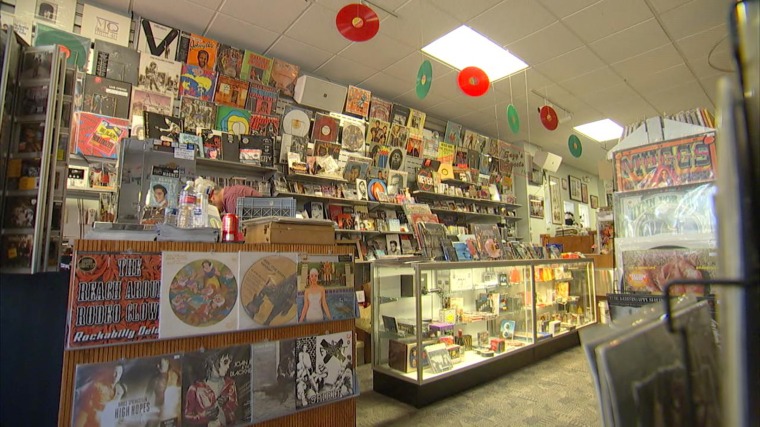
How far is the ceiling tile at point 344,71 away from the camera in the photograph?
4.80 metres

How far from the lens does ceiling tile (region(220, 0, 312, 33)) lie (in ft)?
11.9

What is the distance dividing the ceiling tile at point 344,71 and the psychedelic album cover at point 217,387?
3831 mm

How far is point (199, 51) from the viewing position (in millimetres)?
4059

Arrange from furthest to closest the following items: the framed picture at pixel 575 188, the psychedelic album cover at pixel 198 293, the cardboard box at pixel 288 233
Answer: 1. the framed picture at pixel 575 188
2. the cardboard box at pixel 288 233
3. the psychedelic album cover at pixel 198 293

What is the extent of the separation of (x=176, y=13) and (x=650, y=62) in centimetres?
561

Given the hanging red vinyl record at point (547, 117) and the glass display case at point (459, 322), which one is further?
the hanging red vinyl record at point (547, 117)

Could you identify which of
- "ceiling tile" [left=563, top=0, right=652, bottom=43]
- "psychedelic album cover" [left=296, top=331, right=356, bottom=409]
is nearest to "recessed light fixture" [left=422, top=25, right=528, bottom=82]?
"ceiling tile" [left=563, top=0, right=652, bottom=43]

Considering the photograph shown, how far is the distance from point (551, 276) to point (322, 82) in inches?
151

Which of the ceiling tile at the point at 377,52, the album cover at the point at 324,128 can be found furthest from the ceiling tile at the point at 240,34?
the album cover at the point at 324,128

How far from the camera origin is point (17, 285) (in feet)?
5.41

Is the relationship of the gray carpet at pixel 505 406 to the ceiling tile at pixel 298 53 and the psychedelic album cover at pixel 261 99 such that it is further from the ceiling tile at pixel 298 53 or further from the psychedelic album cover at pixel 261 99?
the ceiling tile at pixel 298 53

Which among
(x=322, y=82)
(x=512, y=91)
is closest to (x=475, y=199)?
(x=512, y=91)

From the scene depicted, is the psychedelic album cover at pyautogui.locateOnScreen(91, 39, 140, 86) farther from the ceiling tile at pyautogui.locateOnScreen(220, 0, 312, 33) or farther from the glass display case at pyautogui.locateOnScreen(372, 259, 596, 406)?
the glass display case at pyautogui.locateOnScreen(372, 259, 596, 406)

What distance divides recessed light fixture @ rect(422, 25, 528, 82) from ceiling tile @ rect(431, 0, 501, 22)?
22 centimetres
